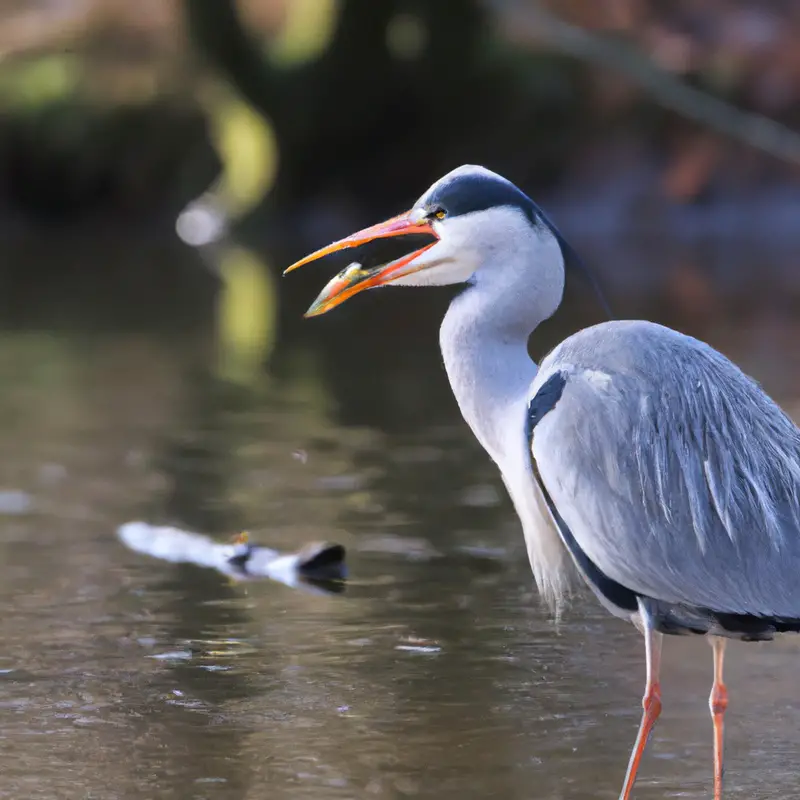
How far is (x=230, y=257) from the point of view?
23750mm

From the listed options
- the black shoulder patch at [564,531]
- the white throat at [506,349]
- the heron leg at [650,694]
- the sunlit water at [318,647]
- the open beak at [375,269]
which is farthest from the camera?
the open beak at [375,269]

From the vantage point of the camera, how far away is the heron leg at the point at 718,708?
495 cm

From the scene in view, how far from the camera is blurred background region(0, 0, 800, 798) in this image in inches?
219

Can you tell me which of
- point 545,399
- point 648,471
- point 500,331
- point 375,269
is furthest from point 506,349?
point 648,471

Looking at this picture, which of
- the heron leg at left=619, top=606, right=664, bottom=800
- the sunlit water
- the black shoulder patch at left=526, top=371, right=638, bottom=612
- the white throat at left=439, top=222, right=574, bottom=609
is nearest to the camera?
the heron leg at left=619, top=606, right=664, bottom=800

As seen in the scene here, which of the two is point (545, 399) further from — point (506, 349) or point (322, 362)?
point (322, 362)

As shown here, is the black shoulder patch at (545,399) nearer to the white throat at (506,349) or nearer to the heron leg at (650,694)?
the white throat at (506,349)

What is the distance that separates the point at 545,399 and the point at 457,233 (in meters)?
0.56

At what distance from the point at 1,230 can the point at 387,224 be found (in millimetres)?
22318

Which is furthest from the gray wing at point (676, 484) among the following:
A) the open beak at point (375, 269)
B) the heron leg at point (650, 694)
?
the open beak at point (375, 269)

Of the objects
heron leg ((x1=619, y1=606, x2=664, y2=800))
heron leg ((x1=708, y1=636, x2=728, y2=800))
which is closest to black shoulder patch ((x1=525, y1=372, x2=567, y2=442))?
heron leg ((x1=619, y1=606, x2=664, y2=800))

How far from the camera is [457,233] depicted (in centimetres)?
539

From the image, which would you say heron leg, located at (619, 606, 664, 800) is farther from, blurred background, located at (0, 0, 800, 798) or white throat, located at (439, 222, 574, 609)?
white throat, located at (439, 222, 574, 609)

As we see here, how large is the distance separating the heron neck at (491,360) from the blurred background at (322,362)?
0.88m
